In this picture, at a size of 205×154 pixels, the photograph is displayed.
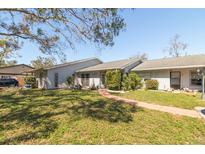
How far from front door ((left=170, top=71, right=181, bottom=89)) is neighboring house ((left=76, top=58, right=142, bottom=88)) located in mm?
5184

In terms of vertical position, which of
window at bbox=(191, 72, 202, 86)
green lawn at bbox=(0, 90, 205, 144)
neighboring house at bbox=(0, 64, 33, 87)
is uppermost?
neighboring house at bbox=(0, 64, 33, 87)

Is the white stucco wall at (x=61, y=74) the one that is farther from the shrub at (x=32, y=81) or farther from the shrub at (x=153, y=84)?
the shrub at (x=153, y=84)

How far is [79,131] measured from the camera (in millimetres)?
6578

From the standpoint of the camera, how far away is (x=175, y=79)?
19.4 m

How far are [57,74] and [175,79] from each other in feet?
50.6

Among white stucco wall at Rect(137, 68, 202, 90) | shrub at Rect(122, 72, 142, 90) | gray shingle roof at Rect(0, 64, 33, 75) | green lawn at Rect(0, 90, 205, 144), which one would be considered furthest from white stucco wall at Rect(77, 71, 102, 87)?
gray shingle roof at Rect(0, 64, 33, 75)

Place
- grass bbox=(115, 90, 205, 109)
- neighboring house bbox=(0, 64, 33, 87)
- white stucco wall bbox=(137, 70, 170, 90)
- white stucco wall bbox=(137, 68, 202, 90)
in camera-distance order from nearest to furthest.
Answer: grass bbox=(115, 90, 205, 109) < white stucco wall bbox=(137, 68, 202, 90) < white stucco wall bbox=(137, 70, 170, 90) < neighboring house bbox=(0, 64, 33, 87)

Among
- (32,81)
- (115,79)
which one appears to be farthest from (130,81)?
(32,81)

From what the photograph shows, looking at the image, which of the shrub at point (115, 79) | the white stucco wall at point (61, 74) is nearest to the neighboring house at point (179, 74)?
the shrub at point (115, 79)

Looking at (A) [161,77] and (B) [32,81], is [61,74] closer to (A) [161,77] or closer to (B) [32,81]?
(B) [32,81]

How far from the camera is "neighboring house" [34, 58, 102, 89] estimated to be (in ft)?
89.1

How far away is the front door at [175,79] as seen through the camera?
62.6ft

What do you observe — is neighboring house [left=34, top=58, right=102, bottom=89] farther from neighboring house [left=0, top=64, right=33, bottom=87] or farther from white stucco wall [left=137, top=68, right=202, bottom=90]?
neighboring house [left=0, top=64, right=33, bottom=87]

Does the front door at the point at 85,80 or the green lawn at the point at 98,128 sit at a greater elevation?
the front door at the point at 85,80
